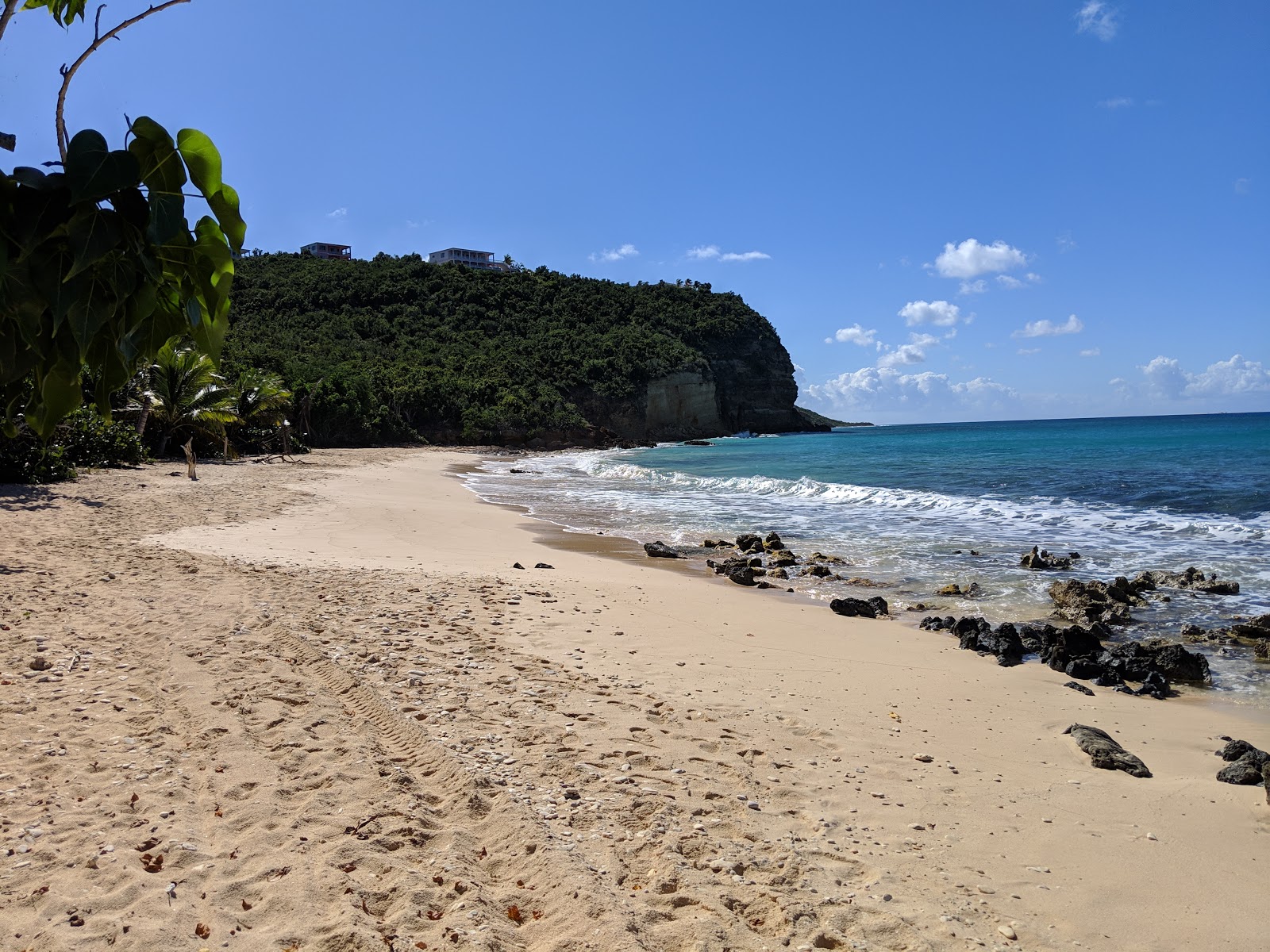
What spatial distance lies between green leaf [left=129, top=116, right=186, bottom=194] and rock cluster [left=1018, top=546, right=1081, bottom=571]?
1282cm

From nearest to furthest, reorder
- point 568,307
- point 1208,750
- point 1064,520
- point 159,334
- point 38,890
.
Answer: point 159,334
point 38,890
point 1208,750
point 1064,520
point 568,307

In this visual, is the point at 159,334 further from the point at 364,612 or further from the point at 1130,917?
the point at 364,612

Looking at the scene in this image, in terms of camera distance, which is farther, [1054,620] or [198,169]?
[1054,620]

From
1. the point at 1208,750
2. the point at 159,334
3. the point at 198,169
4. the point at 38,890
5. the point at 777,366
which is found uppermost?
the point at 777,366

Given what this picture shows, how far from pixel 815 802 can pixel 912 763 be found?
0.94 meters

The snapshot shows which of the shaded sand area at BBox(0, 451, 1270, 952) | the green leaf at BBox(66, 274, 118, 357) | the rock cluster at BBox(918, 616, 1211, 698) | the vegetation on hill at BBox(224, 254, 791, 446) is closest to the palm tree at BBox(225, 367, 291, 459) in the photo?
the vegetation on hill at BBox(224, 254, 791, 446)

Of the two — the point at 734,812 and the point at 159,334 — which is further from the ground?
the point at 159,334

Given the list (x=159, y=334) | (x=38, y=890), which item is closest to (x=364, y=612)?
(x=38, y=890)

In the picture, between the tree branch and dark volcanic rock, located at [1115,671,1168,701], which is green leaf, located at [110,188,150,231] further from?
dark volcanic rock, located at [1115,671,1168,701]

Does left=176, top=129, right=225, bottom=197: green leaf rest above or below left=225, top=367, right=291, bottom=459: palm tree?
below

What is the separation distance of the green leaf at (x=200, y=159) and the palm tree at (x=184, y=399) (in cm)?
2621

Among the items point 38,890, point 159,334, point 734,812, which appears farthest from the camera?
point 734,812

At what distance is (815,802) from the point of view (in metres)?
3.86

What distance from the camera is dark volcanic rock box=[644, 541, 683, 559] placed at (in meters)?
12.7
